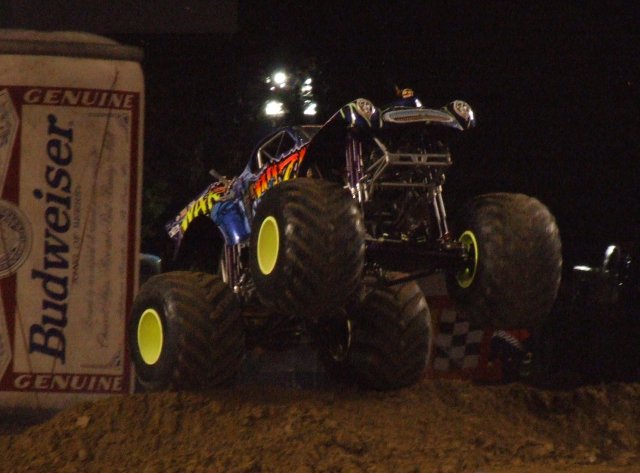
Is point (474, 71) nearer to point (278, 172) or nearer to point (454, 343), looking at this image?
point (454, 343)

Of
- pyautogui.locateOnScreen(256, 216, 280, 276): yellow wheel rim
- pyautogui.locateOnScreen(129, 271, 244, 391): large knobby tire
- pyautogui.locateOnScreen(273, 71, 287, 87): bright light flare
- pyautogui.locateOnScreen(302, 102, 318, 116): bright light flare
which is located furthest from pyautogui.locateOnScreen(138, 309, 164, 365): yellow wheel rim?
pyautogui.locateOnScreen(302, 102, 318, 116): bright light flare

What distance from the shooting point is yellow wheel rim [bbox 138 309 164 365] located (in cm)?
815

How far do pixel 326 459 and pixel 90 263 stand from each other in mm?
2696

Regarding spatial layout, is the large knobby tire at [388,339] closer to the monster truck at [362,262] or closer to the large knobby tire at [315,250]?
the monster truck at [362,262]

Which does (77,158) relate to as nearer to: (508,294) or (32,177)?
(32,177)

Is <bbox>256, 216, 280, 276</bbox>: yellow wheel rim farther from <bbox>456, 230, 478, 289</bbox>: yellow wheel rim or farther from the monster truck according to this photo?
<bbox>456, 230, 478, 289</bbox>: yellow wheel rim

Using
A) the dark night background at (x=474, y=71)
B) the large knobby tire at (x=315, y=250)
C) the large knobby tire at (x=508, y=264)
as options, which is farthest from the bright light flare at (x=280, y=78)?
the large knobby tire at (x=315, y=250)

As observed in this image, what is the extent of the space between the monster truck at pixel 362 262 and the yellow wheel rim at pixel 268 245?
1cm

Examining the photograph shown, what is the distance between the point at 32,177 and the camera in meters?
8.45

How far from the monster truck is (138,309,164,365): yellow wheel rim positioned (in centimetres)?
1

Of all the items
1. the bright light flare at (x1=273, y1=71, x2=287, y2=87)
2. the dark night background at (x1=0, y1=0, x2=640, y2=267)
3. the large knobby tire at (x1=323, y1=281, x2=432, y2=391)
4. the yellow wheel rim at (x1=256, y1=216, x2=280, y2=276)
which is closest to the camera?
the yellow wheel rim at (x1=256, y1=216, x2=280, y2=276)

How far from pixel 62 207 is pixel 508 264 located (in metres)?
3.13

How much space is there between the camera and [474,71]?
17719 millimetres

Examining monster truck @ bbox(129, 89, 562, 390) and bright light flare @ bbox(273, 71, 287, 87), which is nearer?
monster truck @ bbox(129, 89, 562, 390)
